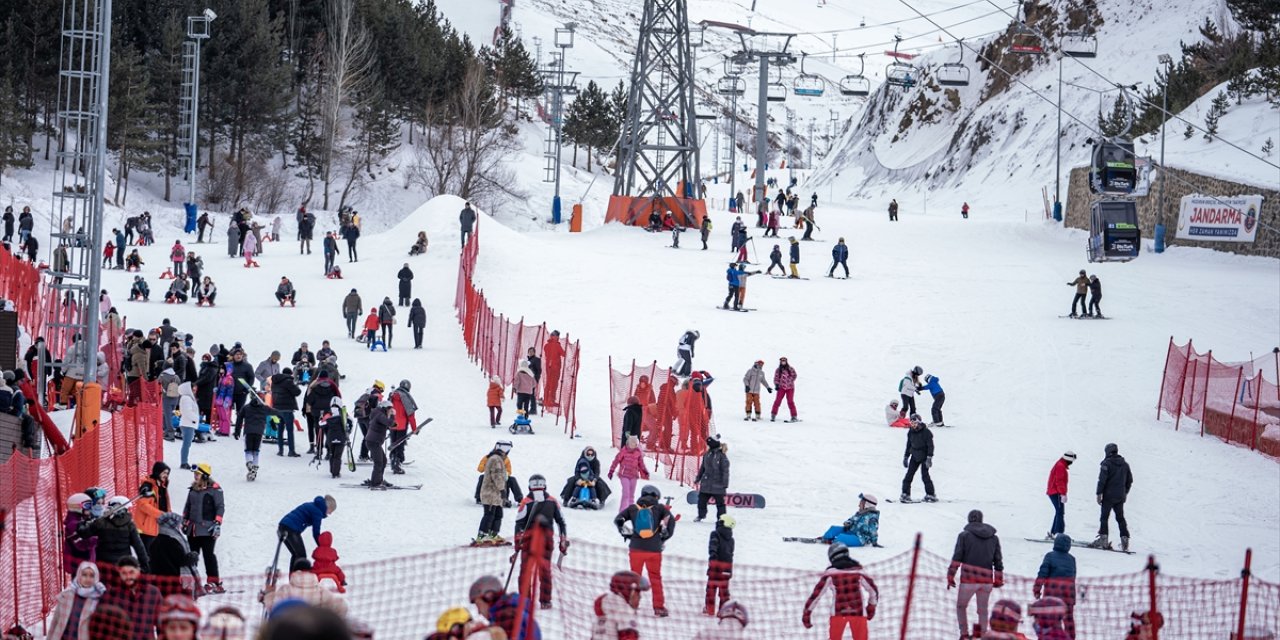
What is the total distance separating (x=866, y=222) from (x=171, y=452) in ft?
130

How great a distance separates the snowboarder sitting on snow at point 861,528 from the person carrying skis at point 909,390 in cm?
858

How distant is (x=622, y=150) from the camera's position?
177 ft

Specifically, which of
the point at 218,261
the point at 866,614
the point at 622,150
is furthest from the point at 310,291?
the point at 866,614

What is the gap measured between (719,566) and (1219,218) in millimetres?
37076

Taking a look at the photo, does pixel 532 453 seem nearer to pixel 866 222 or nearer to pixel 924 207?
pixel 866 222

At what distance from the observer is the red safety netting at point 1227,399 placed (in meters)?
22.0

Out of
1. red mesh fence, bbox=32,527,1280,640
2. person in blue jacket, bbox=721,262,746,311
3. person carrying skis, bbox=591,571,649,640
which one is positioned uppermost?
person in blue jacket, bbox=721,262,746,311

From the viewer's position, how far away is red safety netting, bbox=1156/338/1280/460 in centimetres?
2198

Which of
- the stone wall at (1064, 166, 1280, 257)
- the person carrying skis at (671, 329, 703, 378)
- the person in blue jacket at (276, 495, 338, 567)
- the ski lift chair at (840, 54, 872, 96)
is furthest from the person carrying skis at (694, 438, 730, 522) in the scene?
the ski lift chair at (840, 54, 872, 96)

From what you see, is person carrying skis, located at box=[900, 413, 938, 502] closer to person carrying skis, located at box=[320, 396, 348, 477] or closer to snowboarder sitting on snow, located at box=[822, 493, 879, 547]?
snowboarder sitting on snow, located at box=[822, 493, 879, 547]

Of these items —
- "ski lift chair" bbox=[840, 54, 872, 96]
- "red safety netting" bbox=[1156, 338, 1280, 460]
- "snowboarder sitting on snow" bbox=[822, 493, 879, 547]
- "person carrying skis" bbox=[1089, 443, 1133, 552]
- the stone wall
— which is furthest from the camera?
"ski lift chair" bbox=[840, 54, 872, 96]

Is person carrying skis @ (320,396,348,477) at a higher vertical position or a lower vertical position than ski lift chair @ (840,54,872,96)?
lower

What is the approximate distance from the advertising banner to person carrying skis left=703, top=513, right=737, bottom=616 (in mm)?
35606

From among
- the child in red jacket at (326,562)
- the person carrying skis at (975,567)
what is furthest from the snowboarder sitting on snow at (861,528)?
the child in red jacket at (326,562)
